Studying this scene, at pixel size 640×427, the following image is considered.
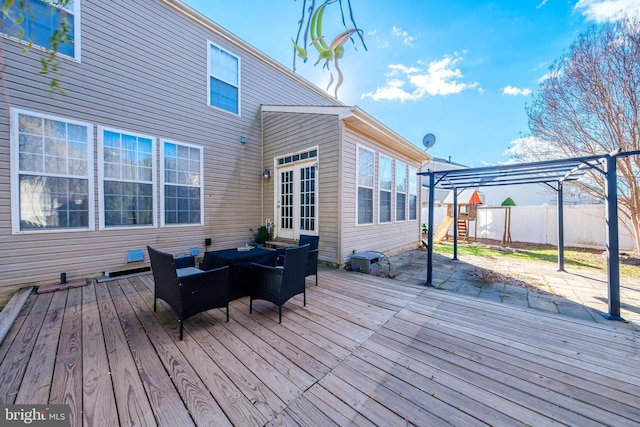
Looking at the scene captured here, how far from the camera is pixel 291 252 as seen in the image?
285cm

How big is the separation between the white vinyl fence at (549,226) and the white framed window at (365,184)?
745 centimetres

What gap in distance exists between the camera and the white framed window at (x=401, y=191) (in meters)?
7.34

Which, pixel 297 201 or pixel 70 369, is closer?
pixel 70 369

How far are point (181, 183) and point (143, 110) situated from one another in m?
1.62

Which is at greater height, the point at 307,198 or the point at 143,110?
the point at 143,110

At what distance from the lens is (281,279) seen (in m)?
2.84

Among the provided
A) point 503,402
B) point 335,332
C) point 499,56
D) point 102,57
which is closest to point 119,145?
point 102,57

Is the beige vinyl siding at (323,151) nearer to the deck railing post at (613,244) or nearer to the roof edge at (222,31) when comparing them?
the roof edge at (222,31)

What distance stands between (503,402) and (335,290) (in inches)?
96.5

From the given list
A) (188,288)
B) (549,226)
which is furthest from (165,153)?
(549,226)

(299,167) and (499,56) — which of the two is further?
(499,56)

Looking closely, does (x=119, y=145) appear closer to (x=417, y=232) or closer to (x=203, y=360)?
(x=203, y=360)

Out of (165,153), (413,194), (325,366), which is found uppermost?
(165,153)

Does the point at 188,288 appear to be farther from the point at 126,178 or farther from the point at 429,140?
the point at 429,140
